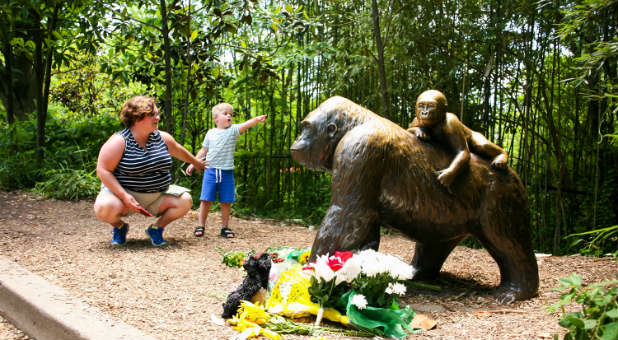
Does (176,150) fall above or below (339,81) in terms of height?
below

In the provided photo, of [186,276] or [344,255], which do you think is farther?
[186,276]

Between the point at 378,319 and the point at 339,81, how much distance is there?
411 cm

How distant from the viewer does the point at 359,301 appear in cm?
225

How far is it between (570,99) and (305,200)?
3329 mm

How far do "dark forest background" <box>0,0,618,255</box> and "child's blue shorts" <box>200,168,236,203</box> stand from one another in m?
1.46

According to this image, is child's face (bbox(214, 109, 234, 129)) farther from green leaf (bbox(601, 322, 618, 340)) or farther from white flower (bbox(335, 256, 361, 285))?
green leaf (bbox(601, 322, 618, 340))

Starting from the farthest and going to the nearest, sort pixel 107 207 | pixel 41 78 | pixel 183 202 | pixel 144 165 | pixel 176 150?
pixel 41 78
pixel 176 150
pixel 183 202
pixel 144 165
pixel 107 207

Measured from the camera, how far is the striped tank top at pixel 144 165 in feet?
12.8

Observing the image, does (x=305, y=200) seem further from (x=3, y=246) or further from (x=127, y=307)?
(x=127, y=307)

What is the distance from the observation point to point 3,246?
3.76 metres

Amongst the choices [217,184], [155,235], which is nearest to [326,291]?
[155,235]

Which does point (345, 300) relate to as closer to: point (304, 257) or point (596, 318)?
point (304, 257)

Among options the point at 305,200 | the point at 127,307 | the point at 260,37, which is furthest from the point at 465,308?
the point at 260,37

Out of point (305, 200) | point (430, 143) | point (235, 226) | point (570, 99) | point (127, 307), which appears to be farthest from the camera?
point (305, 200)
